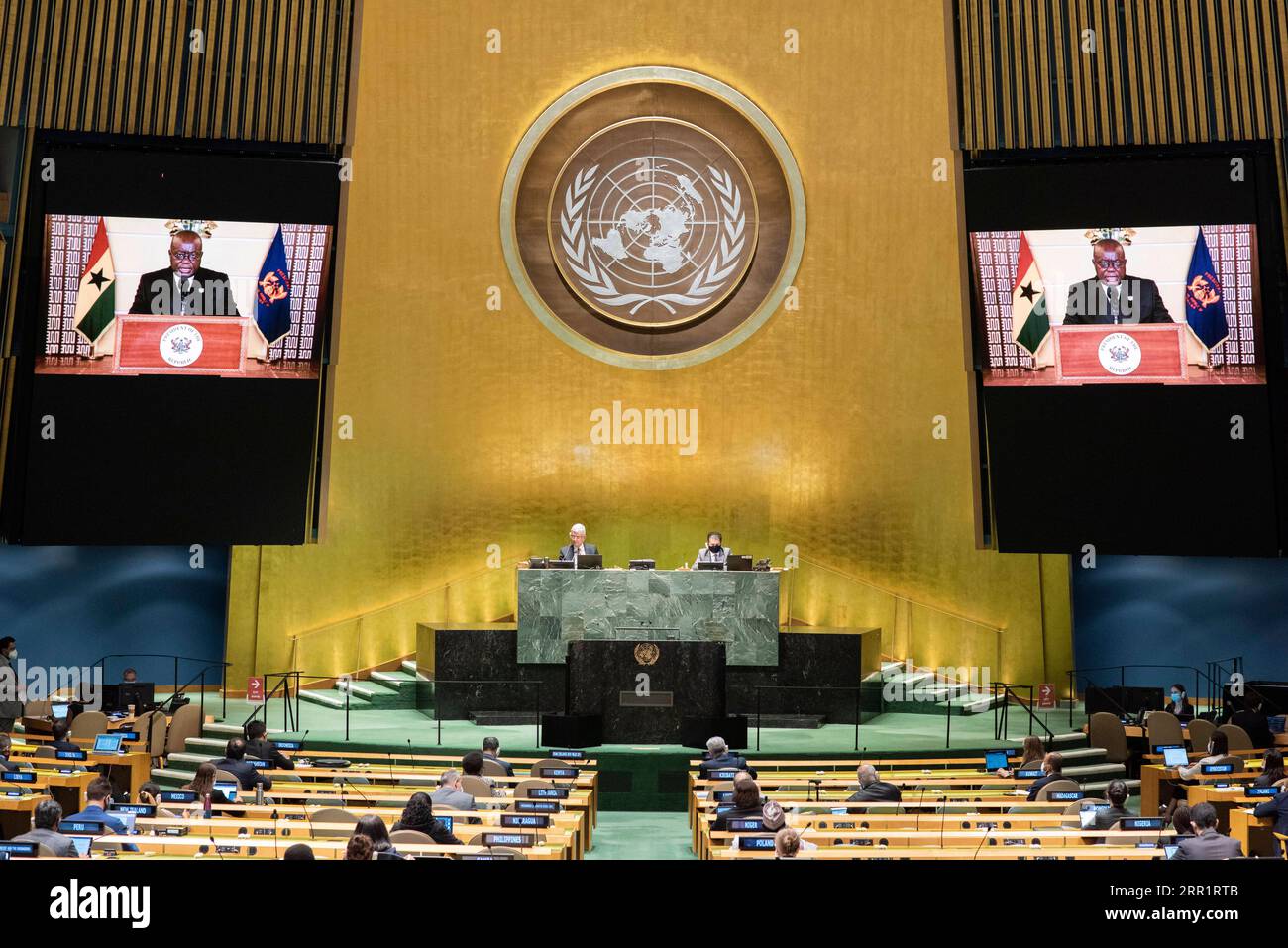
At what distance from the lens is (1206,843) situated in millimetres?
6000

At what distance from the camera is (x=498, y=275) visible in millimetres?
15828

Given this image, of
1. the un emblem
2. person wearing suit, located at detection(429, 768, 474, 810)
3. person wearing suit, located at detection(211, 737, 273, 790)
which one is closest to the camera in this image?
person wearing suit, located at detection(429, 768, 474, 810)

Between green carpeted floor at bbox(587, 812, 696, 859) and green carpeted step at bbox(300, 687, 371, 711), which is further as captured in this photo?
green carpeted step at bbox(300, 687, 371, 711)

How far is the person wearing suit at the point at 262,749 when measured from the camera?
997 centimetres

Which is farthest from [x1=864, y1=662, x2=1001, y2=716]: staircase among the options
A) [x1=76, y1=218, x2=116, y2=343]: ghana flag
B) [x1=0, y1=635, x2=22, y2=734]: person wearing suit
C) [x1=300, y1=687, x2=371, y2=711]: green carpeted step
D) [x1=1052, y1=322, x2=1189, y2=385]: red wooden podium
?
[x1=76, y1=218, x2=116, y2=343]: ghana flag

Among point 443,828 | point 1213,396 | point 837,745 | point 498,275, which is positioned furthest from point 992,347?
point 443,828

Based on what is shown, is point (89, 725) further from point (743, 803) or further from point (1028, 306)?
point (1028, 306)

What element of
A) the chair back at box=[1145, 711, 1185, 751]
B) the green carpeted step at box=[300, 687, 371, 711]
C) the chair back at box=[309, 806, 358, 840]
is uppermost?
the green carpeted step at box=[300, 687, 371, 711]

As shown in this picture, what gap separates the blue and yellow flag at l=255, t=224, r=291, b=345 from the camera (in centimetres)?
1378

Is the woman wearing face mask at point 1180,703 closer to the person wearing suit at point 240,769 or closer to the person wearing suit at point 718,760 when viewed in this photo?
the person wearing suit at point 718,760

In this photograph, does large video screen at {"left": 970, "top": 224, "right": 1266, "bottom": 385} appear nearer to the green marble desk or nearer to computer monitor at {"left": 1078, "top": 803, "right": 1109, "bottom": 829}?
the green marble desk

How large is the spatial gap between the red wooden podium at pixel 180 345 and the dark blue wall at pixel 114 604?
3186 mm

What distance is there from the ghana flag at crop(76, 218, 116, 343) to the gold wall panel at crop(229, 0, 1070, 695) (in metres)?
2.78
